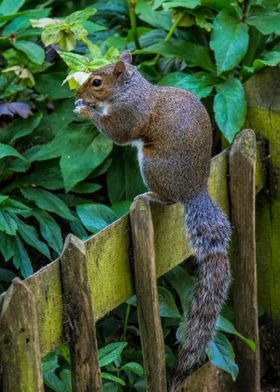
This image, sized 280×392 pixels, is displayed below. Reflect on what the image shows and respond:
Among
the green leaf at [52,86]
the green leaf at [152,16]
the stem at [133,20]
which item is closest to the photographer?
the green leaf at [52,86]

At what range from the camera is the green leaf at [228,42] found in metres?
3.21

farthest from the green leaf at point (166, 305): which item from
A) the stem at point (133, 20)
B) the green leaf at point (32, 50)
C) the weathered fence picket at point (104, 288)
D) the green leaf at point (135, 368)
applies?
the stem at point (133, 20)

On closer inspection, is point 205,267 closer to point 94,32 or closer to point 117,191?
point 117,191

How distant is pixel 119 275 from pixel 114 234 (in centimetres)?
14

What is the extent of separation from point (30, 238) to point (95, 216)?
261 mm

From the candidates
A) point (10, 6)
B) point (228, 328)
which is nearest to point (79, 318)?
point (228, 328)

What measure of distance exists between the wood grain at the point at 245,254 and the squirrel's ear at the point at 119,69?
17.5 inches

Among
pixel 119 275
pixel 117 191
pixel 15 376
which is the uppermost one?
pixel 15 376

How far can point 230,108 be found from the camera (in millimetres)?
3148

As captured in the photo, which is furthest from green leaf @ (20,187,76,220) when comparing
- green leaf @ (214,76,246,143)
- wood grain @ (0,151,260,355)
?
green leaf @ (214,76,246,143)

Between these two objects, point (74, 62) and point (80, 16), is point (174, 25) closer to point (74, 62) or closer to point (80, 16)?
point (80, 16)

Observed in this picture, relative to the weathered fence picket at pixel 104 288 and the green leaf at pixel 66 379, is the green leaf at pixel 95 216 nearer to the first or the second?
the weathered fence picket at pixel 104 288

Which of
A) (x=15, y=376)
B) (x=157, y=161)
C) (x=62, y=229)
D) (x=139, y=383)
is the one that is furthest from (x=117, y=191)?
(x=15, y=376)

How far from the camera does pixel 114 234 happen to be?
249 cm
